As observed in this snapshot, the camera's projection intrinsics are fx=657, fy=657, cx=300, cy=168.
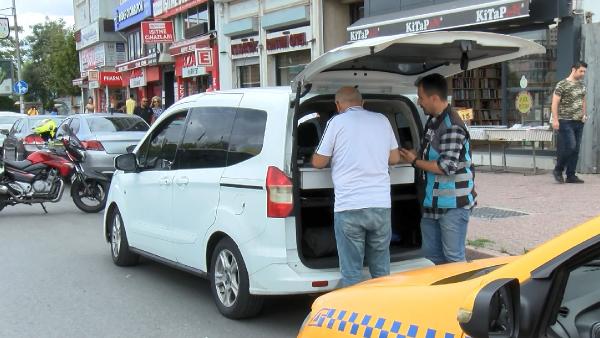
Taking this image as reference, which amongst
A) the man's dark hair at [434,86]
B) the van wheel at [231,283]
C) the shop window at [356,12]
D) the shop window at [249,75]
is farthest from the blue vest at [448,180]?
the shop window at [249,75]

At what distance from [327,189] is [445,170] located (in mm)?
977

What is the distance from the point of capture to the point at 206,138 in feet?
19.0

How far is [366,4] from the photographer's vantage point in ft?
53.5

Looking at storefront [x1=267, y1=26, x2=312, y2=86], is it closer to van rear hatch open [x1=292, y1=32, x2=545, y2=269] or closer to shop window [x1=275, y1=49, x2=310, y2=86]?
shop window [x1=275, y1=49, x2=310, y2=86]

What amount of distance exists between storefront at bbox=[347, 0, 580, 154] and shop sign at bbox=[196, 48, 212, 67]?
33.0 ft

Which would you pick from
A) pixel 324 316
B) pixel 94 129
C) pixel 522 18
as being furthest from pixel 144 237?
pixel 522 18

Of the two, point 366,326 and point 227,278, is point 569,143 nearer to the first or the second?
point 227,278

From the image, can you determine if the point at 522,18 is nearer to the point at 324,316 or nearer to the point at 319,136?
the point at 319,136

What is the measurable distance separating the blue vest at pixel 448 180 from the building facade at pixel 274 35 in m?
13.8

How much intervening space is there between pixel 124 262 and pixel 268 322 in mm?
2600

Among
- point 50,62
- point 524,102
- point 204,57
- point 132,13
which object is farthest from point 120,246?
point 50,62

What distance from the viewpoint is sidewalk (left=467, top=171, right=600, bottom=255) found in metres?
7.27

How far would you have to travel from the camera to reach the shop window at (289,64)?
1989cm

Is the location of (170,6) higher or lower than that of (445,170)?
higher
